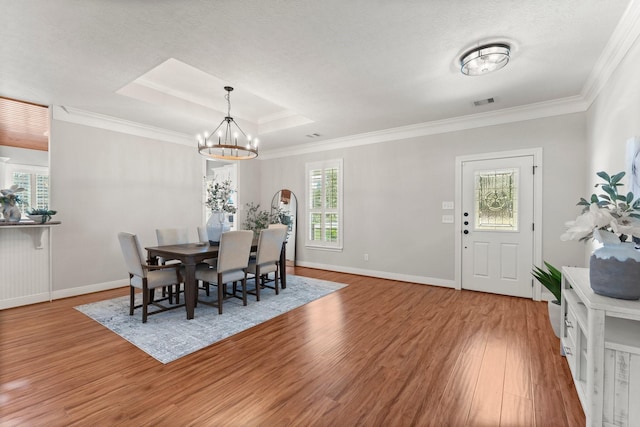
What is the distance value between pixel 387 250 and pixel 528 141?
265cm

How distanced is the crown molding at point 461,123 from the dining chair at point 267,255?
92.3 inches

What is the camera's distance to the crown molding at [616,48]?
206cm

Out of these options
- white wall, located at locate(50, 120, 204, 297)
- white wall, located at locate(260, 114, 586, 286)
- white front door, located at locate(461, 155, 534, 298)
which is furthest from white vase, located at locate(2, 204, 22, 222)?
white front door, located at locate(461, 155, 534, 298)

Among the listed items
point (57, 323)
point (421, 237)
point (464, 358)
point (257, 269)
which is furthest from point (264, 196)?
point (464, 358)

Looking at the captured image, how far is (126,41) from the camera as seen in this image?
2.43 m

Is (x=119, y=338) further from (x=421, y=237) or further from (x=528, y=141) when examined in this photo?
(x=528, y=141)

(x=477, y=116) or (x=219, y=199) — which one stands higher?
(x=477, y=116)

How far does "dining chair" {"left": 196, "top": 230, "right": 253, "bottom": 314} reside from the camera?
3.39 metres

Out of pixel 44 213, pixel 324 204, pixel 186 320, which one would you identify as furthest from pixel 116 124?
pixel 324 204

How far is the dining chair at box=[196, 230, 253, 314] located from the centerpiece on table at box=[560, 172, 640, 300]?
122 inches

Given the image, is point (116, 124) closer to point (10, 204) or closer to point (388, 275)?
point (10, 204)

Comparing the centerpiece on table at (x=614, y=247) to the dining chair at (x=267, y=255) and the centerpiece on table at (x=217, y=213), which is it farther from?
the centerpiece on table at (x=217, y=213)

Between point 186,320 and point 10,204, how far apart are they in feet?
8.89

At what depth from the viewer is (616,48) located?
7.94 ft
